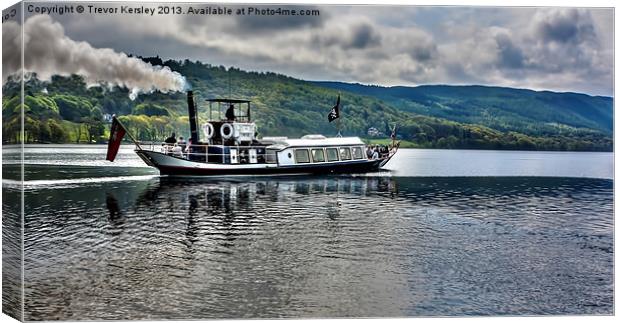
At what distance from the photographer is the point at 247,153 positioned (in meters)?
25.0

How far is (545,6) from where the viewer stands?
43.2 feet

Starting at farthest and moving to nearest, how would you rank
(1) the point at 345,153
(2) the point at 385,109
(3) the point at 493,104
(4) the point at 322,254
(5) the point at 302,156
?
Answer: 1. (5) the point at 302,156
2. (1) the point at 345,153
3. (2) the point at 385,109
4. (3) the point at 493,104
5. (4) the point at 322,254

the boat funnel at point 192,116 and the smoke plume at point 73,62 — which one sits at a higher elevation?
the smoke plume at point 73,62

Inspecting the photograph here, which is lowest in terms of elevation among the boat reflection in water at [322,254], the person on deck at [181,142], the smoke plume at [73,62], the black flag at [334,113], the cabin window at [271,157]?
the boat reflection in water at [322,254]

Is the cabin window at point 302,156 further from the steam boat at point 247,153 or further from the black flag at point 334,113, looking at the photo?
the black flag at point 334,113

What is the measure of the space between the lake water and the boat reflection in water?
31 millimetres

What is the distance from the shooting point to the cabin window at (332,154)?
24.9 m

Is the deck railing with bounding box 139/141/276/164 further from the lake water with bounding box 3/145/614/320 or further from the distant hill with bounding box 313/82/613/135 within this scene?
the distant hill with bounding box 313/82/613/135

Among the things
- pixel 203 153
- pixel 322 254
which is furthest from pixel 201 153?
pixel 322 254

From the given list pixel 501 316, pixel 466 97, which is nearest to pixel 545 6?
pixel 466 97

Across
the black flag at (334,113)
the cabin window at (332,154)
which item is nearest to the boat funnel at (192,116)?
the black flag at (334,113)

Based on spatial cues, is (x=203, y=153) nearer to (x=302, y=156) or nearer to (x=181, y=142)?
(x=181, y=142)

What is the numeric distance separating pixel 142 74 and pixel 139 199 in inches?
142

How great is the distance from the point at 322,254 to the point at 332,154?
12.4 m
